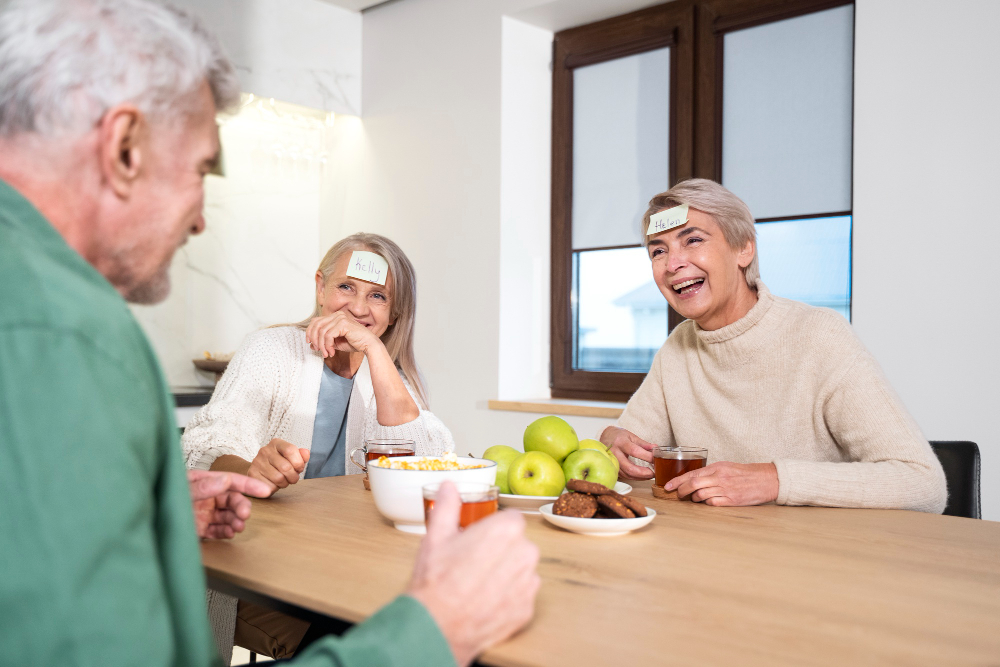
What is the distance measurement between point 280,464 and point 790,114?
8.53 feet

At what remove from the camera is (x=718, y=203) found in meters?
2.02

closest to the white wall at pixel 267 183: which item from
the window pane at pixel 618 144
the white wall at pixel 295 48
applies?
the white wall at pixel 295 48

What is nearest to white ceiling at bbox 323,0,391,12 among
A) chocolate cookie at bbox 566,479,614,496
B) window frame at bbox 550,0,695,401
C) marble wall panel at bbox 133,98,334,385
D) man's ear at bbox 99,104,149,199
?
marble wall panel at bbox 133,98,334,385

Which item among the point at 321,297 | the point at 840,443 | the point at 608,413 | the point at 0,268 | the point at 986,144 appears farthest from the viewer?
the point at 608,413

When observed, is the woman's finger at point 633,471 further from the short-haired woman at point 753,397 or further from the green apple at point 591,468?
the green apple at point 591,468

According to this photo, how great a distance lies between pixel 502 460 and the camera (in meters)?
1.45

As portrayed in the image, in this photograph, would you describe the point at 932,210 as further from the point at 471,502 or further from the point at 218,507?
the point at 218,507

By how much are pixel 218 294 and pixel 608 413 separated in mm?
2079

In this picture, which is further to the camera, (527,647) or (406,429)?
(406,429)

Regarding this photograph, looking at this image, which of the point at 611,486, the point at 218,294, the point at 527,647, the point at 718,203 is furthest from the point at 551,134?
the point at 527,647

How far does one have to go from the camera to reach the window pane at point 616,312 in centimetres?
370

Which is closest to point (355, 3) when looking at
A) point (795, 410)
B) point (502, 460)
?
point (795, 410)

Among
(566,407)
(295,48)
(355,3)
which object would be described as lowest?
(566,407)

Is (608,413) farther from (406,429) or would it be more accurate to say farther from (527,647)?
(527,647)
